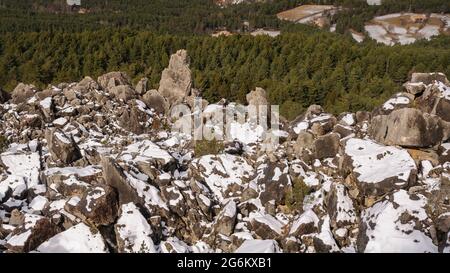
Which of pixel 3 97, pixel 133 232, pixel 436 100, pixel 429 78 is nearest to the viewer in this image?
pixel 133 232

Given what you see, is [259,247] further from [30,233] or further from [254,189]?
[30,233]

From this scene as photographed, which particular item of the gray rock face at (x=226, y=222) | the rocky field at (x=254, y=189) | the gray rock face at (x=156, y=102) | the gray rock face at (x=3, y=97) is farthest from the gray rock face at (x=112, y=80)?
the gray rock face at (x=226, y=222)

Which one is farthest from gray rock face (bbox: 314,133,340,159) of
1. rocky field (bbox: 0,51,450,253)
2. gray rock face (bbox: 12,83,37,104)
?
gray rock face (bbox: 12,83,37,104)

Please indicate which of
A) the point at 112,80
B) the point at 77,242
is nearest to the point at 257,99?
the point at 112,80
